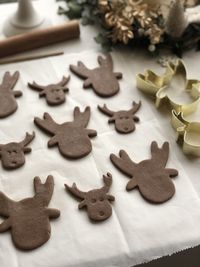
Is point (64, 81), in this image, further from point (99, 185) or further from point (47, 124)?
point (99, 185)

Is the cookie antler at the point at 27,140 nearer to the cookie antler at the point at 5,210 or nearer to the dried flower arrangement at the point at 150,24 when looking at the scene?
the cookie antler at the point at 5,210

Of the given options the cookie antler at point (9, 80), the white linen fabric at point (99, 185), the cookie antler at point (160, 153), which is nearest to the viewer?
the white linen fabric at point (99, 185)

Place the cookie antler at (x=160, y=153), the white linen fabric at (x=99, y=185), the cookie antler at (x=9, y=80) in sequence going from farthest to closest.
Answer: the cookie antler at (x=9, y=80) → the cookie antler at (x=160, y=153) → the white linen fabric at (x=99, y=185)

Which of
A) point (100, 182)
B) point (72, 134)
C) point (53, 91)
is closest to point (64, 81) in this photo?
point (53, 91)

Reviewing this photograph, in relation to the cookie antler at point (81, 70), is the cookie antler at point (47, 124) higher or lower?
lower

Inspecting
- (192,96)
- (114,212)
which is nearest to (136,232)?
(114,212)

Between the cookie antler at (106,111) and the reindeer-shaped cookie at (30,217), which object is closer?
the reindeer-shaped cookie at (30,217)

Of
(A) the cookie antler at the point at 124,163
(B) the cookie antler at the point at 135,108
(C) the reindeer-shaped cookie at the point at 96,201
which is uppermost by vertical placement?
(B) the cookie antler at the point at 135,108

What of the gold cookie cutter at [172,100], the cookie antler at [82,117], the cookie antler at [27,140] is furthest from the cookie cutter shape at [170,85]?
the cookie antler at [27,140]
